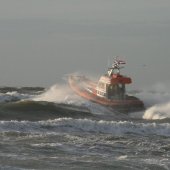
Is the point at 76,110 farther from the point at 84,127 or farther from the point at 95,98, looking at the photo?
the point at 84,127

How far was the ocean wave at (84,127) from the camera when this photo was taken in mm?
34500

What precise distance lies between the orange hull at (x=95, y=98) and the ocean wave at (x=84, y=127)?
49.1 feet

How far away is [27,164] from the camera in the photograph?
23125 mm

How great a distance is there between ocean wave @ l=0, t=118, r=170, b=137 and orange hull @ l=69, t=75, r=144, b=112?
14981mm

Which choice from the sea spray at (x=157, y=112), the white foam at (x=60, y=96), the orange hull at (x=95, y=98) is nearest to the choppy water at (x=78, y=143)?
the sea spray at (x=157, y=112)

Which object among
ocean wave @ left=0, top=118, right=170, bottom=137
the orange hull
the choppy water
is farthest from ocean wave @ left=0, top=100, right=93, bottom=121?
ocean wave @ left=0, top=118, right=170, bottom=137

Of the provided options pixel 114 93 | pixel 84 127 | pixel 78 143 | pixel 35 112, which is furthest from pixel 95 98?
pixel 78 143

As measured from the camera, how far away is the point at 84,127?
36500 mm

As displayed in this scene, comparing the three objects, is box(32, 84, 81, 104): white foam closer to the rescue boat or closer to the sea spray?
the rescue boat

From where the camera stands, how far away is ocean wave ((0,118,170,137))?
34.5 metres

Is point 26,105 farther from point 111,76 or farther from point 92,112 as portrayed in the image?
point 111,76

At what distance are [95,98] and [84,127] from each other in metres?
22.3

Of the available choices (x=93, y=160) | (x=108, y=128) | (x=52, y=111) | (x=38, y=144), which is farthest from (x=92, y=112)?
(x=93, y=160)

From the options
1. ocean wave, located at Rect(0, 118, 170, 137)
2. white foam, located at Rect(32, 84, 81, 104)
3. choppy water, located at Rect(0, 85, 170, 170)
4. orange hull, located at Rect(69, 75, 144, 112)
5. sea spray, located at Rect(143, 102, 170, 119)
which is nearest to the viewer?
choppy water, located at Rect(0, 85, 170, 170)
